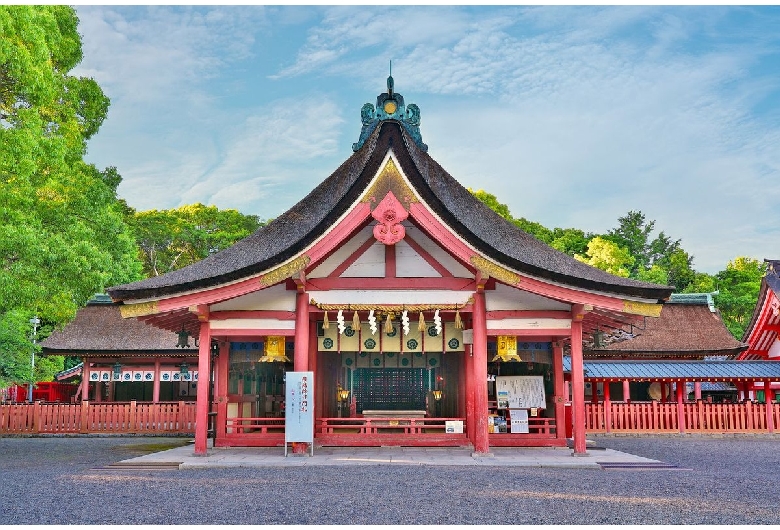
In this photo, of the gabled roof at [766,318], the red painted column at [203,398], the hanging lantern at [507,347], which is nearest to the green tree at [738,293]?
the gabled roof at [766,318]

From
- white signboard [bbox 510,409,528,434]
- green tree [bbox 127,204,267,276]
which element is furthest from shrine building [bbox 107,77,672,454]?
green tree [bbox 127,204,267,276]

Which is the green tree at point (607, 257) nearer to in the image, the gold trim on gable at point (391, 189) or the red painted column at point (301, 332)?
the gold trim on gable at point (391, 189)

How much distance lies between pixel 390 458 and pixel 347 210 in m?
5.06

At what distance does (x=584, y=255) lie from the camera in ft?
157

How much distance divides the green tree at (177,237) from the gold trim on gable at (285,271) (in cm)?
3487

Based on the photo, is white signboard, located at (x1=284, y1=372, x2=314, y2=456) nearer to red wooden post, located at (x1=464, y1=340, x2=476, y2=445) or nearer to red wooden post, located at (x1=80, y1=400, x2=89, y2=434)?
red wooden post, located at (x1=464, y1=340, x2=476, y2=445)

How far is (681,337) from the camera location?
27219 millimetres

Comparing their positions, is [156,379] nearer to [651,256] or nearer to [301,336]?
[301,336]

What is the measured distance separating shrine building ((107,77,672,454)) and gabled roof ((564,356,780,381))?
484 centimetres

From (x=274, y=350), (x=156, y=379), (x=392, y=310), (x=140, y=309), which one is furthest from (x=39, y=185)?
(x=392, y=310)

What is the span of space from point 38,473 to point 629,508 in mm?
9937

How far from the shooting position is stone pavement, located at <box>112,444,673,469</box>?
43.1 feet

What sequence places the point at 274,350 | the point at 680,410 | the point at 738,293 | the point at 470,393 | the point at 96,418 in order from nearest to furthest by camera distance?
the point at 470,393, the point at 274,350, the point at 680,410, the point at 96,418, the point at 738,293

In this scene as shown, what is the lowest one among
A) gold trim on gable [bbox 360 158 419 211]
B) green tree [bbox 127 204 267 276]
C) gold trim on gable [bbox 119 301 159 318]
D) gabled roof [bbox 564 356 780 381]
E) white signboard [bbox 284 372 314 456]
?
white signboard [bbox 284 372 314 456]
